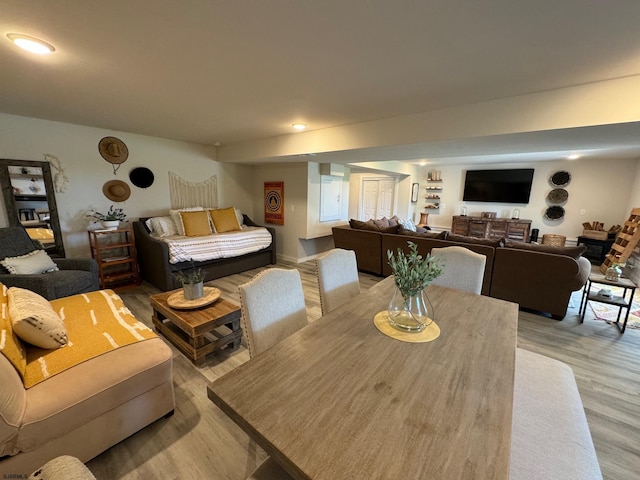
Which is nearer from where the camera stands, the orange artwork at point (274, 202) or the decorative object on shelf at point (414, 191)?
the orange artwork at point (274, 202)

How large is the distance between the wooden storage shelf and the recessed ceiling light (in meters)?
2.49

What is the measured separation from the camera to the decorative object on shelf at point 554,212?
20.1ft

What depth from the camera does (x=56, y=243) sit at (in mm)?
3686

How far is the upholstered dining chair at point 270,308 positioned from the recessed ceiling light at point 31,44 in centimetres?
188

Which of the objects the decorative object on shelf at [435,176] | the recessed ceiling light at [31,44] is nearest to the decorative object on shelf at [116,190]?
the recessed ceiling light at [31,44]

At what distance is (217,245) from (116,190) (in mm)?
1819

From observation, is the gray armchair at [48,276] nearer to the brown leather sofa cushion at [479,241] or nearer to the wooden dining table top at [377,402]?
the wooden dining table top at [377,402]

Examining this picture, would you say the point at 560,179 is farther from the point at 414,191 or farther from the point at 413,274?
the point at 413,274

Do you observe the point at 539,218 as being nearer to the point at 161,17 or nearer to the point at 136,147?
the point at 161,17

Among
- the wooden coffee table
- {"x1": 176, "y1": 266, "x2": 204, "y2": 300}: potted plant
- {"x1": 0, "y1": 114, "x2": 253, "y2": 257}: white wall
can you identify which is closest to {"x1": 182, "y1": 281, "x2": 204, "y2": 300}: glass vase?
{"x1": 176, "y1": 266, "x2": 204, "y2": 300}: potted plant

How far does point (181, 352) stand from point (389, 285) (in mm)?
1898

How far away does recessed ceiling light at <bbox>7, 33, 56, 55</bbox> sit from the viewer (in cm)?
150

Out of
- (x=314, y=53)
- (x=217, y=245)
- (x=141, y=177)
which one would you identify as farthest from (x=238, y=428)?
(x=141, y=177)

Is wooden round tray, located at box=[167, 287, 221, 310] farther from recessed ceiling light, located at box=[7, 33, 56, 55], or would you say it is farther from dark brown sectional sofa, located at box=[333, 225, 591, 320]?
dark brown sectional sofa, located at box=[333, 225, 591, 320]
